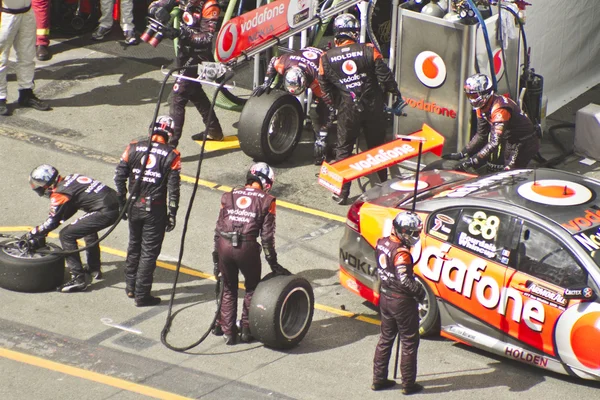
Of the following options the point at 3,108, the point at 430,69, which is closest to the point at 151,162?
the point at 430,69

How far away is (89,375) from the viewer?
371 inches

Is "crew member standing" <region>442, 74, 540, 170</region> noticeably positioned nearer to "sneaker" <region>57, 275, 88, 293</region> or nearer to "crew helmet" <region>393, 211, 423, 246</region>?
"crew helmet" <region>393, 211, 423, 246</region>

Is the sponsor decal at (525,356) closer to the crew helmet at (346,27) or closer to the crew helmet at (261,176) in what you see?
the crew helmet at (261,176)

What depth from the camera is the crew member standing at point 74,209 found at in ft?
35.1

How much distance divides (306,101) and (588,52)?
178 inches

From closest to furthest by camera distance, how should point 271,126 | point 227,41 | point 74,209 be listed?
point 74,209
point 271,126
point 227,41

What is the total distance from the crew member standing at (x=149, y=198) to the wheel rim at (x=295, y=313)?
1526mm

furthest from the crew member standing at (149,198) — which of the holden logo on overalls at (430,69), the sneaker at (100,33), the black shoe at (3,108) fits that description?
the sneaker at (100,33)

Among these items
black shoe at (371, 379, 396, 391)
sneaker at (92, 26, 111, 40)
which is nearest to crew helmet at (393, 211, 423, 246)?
black shoe at (371, 379, 396, 391)

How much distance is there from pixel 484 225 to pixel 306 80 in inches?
180

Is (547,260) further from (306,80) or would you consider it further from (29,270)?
(306,80)

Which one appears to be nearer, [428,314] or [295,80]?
[428,314]

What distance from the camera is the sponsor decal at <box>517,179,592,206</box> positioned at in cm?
959

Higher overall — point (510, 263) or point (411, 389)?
point (510, 263)
